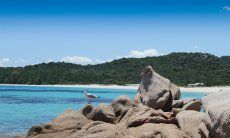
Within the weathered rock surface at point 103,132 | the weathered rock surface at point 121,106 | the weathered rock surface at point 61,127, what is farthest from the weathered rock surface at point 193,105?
the weathered rock surface at point 103,132

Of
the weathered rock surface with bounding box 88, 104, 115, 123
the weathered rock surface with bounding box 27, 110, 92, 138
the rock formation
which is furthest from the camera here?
the weathered rock surface with bounding box 88, 104, 115, 123

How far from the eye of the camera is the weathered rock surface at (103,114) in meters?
18.4

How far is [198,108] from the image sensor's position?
1798 centimetres

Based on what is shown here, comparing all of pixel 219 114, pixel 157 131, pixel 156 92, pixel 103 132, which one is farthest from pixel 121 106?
pixel 219 114

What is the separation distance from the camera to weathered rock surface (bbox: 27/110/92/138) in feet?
55.3

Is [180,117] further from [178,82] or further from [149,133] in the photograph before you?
[178,82]

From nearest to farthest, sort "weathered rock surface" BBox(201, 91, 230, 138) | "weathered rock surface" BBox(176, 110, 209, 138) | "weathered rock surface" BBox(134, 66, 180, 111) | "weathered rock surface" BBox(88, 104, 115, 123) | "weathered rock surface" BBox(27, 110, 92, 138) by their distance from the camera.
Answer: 1. "weathered rock surface" BBox(201, 91, 230, 138)
2. "weathered rock surface" BBox(176, 110, 209, 138)
3. "weathered rock surface" BBox(27, 110, 92, 138)
4. "weathered rock surface" BBox(88, 104, 115, 123)
5. "weathered rock surface" BBox(134, 66, 180, 111)

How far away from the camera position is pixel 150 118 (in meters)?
15.8

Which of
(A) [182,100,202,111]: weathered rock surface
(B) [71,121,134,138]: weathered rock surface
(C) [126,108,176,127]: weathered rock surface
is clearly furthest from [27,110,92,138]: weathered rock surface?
(A) [182,100,202,111]: weathered rock surface

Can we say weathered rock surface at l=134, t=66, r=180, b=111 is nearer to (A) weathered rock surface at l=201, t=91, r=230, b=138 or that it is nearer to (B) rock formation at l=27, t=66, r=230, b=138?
(B) rock formation at l=27, t=66, r=230, b=138

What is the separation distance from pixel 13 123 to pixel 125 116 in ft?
31.0

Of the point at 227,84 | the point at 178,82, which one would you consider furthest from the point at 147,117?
the point at 178,82

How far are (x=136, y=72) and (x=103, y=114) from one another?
92415 mm

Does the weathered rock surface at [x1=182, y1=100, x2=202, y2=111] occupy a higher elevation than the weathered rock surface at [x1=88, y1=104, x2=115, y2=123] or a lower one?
higher
